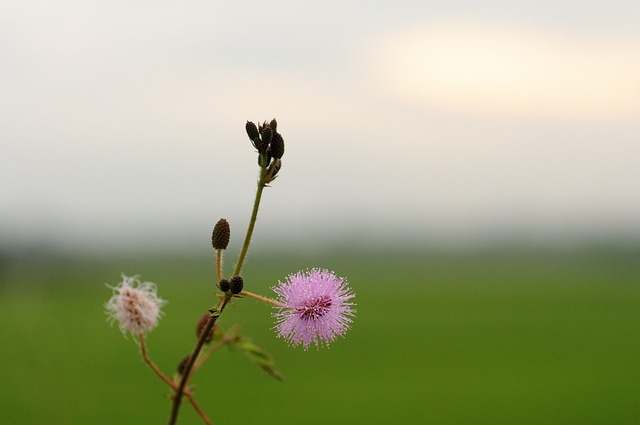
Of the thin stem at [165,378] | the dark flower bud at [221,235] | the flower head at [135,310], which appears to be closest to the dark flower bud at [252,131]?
the dark flower bud at [221,235]

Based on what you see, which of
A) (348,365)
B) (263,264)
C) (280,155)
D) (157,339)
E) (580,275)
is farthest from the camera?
(263,264)

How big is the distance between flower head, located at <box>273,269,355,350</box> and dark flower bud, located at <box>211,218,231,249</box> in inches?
6.4

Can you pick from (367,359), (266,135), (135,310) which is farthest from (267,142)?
(367,359)

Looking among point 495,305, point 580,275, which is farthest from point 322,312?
point 580,275

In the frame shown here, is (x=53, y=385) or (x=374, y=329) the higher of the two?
(x=374, y=329)

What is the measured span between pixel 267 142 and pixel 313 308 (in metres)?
0.37

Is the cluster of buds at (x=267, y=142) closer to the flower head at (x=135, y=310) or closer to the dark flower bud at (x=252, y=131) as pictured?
the dark flower bud at (x=252, y=131)

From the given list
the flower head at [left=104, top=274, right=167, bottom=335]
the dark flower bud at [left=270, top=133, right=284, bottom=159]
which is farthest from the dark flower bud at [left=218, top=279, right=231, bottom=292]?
the flower head at [left=104, top=274, right=167, bottom=335]

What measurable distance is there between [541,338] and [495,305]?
13.8 meters

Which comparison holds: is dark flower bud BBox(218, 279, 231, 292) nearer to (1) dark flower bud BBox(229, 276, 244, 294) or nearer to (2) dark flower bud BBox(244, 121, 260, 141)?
(1) dark flower bud BBox(229, 276, 244, 294)

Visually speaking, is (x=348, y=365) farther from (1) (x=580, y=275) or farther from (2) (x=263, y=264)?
(2) (x=263, y=264)

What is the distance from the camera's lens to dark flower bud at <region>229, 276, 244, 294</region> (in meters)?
1.31

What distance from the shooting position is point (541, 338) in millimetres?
61500

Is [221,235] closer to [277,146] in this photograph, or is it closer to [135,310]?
A: [277,146]
